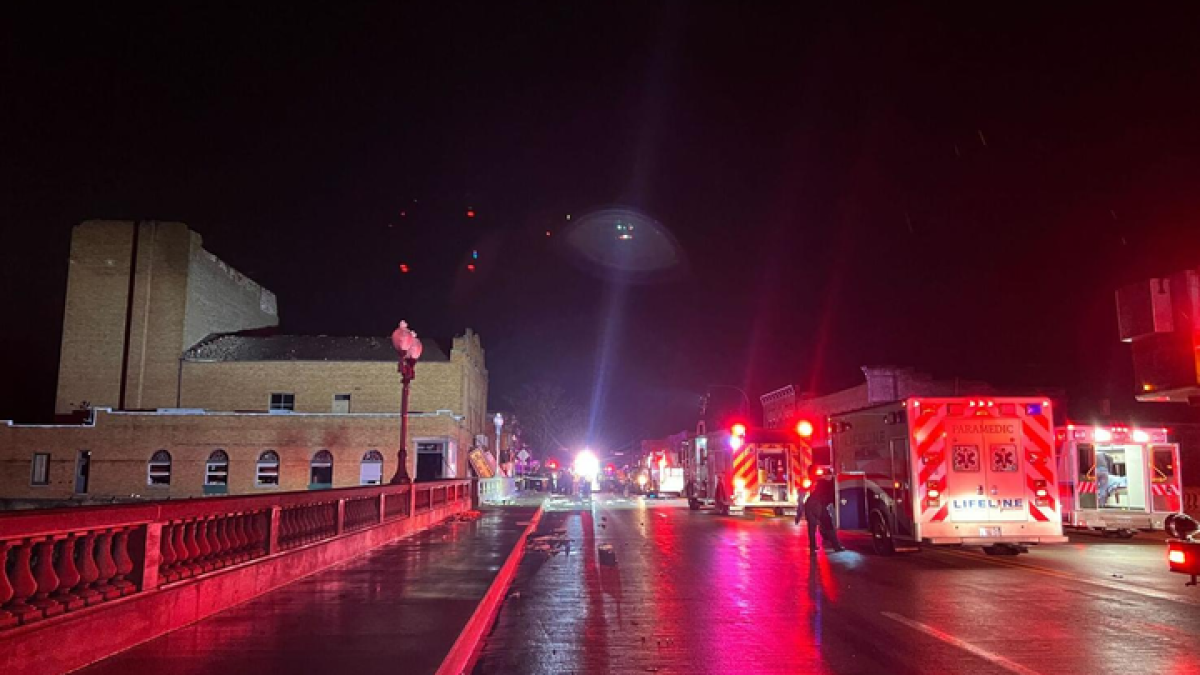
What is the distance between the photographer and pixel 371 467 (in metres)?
50.5

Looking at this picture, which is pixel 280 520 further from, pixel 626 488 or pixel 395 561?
pixel 626 488

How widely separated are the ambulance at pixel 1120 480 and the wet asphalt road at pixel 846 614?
10.8 feet

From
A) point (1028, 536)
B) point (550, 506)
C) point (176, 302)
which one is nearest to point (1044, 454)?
point (1028, 536)

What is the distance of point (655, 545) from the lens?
18.3 meters

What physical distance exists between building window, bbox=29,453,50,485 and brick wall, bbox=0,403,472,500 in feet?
1.18

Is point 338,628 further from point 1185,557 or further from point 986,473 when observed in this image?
point 986,473

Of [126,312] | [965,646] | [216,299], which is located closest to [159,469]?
[126,312]

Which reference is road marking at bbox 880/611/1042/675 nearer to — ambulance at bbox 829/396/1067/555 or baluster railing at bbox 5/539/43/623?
ambulance at bbox 829/396/1067/555

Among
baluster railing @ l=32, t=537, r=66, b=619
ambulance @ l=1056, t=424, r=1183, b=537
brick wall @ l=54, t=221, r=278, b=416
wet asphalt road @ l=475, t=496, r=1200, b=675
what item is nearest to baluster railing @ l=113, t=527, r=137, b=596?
baluster railing @ l=32, t=537, r=66, b=619

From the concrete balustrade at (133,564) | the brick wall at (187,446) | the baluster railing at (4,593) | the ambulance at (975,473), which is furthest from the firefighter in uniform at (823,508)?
the brick wall at (187,446)

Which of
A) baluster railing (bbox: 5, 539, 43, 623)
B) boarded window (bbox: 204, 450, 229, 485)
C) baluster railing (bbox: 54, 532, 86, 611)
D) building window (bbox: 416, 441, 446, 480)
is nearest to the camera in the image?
baluster railing (bbox: 5, 539, 43, 623)

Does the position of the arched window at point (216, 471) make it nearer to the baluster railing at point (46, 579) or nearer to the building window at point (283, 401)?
the building window at point (283, 401)

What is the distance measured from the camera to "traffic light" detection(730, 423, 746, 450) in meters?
27.2

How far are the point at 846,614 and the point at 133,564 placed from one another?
7191 millimetres
